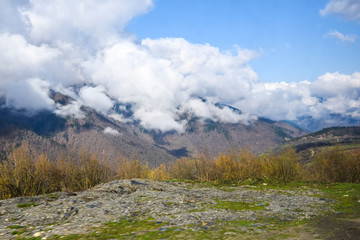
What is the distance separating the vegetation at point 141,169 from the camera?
28.3 m

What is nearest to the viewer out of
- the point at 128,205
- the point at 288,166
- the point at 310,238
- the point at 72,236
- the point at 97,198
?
the point at 310,238

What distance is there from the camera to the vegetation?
92.8 ft

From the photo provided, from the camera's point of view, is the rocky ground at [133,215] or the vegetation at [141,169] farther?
the vegetation at [141,169]

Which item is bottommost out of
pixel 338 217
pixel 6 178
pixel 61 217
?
pixel 338 217

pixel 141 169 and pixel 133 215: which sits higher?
pixel 141 169

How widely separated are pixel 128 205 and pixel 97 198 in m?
4.24

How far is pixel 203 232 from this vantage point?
1241 centimetres

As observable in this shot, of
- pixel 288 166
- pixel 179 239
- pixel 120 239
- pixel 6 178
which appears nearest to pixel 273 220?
pixel 179 239

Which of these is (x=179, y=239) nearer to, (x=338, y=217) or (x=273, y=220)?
(x=273, y=220)

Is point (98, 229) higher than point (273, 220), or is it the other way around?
point (98, 229)

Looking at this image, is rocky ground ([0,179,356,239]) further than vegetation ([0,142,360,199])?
No

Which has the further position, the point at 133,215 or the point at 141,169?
the point at 141,169

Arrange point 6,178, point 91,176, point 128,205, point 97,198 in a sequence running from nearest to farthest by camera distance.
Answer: point 128,205 < point 97,198 < point 6,178 < point 91,176

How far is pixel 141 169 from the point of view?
6494 centimetres
